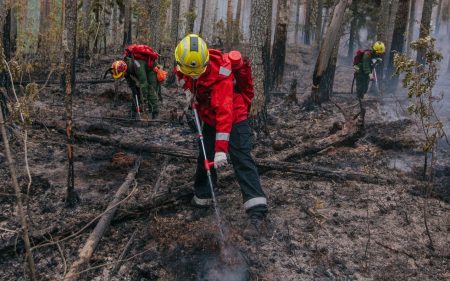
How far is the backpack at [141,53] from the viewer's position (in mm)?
8531

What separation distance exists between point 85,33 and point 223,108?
13008 mm

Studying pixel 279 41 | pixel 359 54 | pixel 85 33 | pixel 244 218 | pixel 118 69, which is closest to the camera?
pixel 244 218

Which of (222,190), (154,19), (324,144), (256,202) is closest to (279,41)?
(154,19)

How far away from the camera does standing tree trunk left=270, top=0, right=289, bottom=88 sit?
1270cm

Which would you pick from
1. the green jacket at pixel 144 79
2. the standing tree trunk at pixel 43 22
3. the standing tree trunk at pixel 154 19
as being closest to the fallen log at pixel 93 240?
the green jacket at pixel 144 79

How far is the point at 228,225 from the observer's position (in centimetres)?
460

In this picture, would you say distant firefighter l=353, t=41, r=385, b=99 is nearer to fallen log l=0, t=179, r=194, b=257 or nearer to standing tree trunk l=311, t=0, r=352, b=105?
standing tree trunk l=311, t=0, r=352, b=105

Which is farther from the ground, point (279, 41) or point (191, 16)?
point (191, 16)

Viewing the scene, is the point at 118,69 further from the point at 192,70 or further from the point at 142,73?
the point at 192,70

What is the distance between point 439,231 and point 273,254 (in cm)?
201

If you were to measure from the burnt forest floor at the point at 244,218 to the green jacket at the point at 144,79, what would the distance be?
137cm

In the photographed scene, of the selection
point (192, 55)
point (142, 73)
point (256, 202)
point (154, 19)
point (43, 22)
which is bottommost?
point (256, 202)

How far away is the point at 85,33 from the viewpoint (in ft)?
51.2

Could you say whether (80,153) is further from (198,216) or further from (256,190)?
(256,190)
